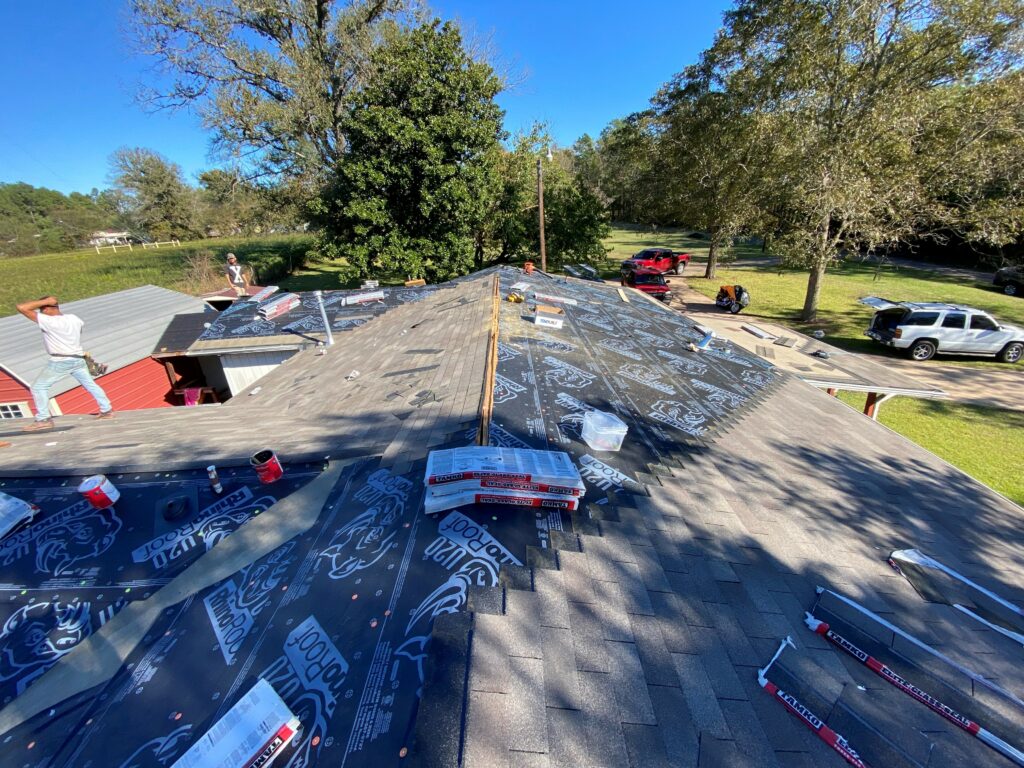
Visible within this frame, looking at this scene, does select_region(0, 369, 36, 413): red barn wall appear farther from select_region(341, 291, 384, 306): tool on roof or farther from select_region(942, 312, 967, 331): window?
select_region(942, 312, 967, 331): window

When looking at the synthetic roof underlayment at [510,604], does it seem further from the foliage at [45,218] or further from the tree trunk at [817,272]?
the foliage at [45,218]

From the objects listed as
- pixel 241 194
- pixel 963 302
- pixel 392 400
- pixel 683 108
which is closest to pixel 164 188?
pixel 241 194

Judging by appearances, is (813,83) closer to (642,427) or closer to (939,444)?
(939,444)

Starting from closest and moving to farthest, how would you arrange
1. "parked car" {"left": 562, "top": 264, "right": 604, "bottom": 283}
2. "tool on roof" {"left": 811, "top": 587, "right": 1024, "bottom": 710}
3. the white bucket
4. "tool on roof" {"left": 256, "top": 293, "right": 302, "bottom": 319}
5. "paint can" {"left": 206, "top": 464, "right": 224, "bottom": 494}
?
"tool on roof" {"left": 811, "top": 587, "right": 1024, "bottom": 710}
"paint can" {"left": 206, "top": 464, "right": 224, "bottom": 494}
the white bucket
"tool on roof" {"left": 256, "top": 293, "right": 302, "bottom": 319}
"parked car" {"left": 562, "top": 264, "right": 604, "bottom": 283}

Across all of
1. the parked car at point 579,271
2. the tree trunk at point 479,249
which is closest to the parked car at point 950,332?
the parked car at point 579,271

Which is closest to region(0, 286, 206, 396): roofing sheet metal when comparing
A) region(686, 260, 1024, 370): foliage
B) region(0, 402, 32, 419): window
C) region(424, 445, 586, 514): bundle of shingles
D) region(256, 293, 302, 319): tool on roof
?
region(0, 402, 32, 419): window
